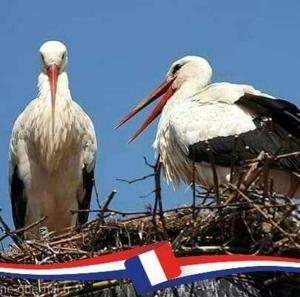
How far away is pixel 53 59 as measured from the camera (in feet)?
25.7

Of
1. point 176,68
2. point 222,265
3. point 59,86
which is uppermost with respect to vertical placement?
point 176,68

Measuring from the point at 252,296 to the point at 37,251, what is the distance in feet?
4.08

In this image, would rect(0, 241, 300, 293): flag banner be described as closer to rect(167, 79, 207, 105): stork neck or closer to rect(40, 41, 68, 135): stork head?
rect(167, 79, 207, 105): stork neck

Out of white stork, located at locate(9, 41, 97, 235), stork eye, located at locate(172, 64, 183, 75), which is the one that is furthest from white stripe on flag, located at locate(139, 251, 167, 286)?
stork eye, located at locate(172, 64, 183, 75)

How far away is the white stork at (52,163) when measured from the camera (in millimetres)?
7496

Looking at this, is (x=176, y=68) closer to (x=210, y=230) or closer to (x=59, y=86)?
(x=59, y=86)

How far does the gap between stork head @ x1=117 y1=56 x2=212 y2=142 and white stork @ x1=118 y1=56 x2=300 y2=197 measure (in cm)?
57

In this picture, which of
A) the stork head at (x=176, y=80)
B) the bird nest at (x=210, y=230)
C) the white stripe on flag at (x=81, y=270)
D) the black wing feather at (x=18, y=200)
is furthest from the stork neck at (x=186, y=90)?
the white stripe on flag at (x=81, y=270)

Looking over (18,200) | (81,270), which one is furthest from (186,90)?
(81,270)

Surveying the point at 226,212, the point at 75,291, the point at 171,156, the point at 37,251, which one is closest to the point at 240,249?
the point at 226,212

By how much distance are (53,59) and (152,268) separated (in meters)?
3.61

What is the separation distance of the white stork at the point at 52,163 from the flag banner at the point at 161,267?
114 inches

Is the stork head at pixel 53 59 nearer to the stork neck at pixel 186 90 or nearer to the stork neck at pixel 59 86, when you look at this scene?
the stork neck at pixel 59 86

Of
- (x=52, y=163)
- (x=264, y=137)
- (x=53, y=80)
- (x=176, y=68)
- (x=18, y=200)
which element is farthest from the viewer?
(x=176, y=68)
